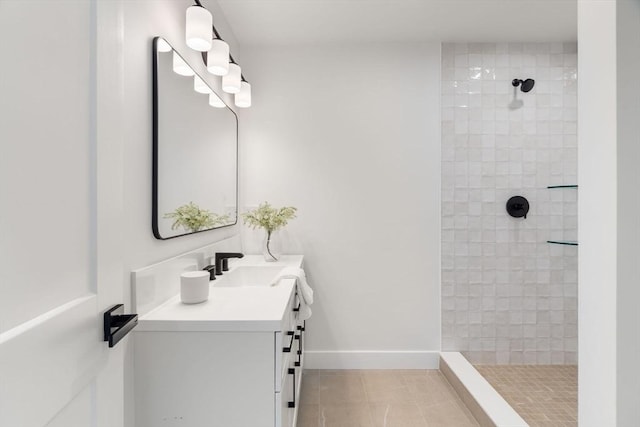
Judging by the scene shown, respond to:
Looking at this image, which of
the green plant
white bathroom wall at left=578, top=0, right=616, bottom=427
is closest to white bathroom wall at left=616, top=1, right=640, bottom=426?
white bathroom wall at left=578, top=0, right=616, bottom=427

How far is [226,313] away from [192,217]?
62 cm

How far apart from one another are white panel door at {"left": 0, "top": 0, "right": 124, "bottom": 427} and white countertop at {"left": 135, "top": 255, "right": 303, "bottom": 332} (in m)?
0.38

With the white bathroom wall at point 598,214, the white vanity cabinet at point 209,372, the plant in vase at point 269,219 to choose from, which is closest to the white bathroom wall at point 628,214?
the white bathroom wall at point 598,214

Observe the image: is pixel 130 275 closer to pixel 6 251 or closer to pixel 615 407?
pixel 6 251

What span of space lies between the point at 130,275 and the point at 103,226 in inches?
20.9

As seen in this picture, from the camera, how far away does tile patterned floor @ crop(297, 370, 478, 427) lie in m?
2.01

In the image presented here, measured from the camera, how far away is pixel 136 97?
1.21 meters

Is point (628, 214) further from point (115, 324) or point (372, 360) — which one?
point (372, 360)

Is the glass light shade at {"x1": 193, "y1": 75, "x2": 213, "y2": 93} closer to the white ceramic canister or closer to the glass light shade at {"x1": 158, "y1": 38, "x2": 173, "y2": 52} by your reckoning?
the glass light shade at {"x1": 158, "y1": 38, "x2": 173, "y2": 52}

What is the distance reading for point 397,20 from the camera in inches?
92.5

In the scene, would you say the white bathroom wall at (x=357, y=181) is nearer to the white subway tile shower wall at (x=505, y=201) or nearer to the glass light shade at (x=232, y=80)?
the white subway tile shower wall at (x=505, y=201)

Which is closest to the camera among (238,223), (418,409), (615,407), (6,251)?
(6,251)

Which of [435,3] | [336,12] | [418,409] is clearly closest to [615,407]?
[418,409]

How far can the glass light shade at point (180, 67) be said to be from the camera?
1.47 m
